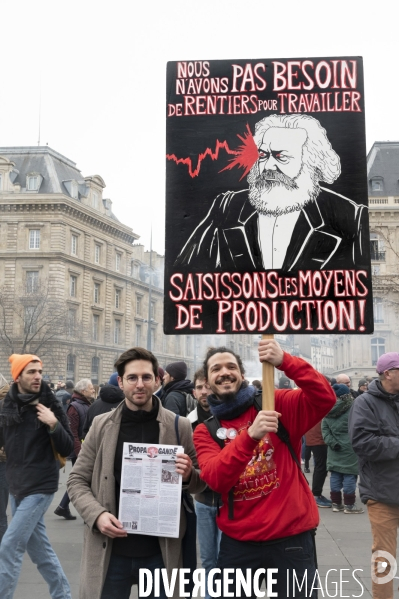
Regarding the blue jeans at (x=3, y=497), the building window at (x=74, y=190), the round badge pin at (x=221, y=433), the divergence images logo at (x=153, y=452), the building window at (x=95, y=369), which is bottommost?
the blue jeans at (x=3, y=497)

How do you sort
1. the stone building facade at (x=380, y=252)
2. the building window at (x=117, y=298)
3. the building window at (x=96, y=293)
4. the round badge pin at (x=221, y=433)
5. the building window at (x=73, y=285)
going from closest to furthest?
1. the round badge pin at (x=221, y=433)
2. the stone building facade at (x=380, y=252)
3. the building window at (x=73, y=285)
4. the building window at (x=96, y=293)
5. the building window at (x=117, y=298)

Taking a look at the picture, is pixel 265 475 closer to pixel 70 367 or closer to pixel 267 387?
pixel 267 387

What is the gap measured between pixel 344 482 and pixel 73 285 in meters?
47.6

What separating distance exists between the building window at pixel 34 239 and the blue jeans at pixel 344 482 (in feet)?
154

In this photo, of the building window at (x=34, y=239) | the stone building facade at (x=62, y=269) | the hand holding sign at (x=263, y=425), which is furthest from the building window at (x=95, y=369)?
the hand holding sign at (x=263, y=425)

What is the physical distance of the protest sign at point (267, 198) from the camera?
→ 11.1 ft

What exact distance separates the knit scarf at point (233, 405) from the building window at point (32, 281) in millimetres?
47416

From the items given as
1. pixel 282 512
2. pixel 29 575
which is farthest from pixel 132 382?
pixel 29 575

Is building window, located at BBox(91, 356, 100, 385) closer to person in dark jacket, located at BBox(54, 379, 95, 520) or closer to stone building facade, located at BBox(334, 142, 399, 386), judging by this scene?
stone building facade, located at BBox(334, 142, 399, 386)

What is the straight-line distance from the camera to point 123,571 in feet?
10.6

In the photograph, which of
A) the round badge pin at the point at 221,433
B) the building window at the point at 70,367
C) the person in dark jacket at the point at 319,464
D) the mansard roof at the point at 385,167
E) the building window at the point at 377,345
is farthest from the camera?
the mansard roof at the point at 385,167

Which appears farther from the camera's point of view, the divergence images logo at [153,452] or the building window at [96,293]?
the building window at [96,293]

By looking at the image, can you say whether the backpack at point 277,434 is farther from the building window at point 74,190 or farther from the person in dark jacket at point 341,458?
the building window at point 74,190

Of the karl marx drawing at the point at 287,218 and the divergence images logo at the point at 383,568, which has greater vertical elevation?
the karl marx drawing at the point at 287,218
